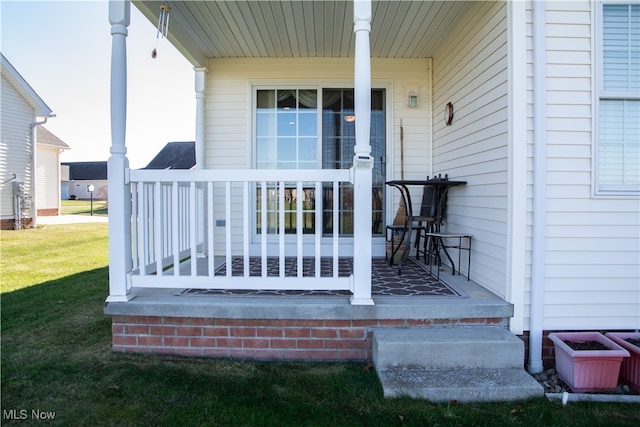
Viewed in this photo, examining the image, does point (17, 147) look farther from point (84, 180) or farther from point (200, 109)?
point (84, 180)

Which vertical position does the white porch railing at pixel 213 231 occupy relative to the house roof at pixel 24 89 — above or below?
below

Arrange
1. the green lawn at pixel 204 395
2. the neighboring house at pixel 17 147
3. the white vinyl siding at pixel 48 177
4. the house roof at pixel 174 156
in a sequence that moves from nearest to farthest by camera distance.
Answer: the green lawn at pixel 204 395
the neighboring house at pixel 17 147
the white vinyl siding at pixel 48 177
the house roof at pixel 174 156

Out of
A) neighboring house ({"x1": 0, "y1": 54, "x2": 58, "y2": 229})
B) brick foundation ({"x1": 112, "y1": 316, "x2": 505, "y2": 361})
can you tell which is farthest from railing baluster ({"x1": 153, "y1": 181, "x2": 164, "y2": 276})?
neighboring house ({"x1": 0, "y1": 54, "x2": 58, "y2": 229})

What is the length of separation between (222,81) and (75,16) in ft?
6.90

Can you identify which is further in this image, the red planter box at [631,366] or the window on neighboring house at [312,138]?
the window on neighboring house at [312,138]

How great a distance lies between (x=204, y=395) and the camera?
2.17m

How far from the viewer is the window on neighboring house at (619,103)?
8.57ft

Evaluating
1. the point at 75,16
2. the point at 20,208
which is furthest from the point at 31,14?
the point at 20,208

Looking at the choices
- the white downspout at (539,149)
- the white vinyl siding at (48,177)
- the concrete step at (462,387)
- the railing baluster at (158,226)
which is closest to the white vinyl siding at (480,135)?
the white downspout at (539,149)

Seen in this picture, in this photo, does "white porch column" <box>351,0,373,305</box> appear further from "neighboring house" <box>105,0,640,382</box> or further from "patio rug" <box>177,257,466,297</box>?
"patio rug" <box>177,257,466,297</box>

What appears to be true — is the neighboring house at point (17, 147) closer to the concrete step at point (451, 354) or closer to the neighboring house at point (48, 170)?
the neighboring house at point (48, 170)

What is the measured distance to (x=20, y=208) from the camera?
10.8m

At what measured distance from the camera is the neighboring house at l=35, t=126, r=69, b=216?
14.0 meters

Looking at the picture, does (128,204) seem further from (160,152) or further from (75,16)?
(160,152)
